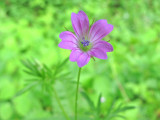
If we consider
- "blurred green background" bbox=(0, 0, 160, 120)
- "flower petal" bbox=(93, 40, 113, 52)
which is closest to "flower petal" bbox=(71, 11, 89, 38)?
"flower petal" bbox=(93, 40, 113, 52)

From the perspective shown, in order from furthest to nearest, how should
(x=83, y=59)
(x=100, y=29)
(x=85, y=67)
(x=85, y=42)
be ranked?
(x=85, y=67), (x=85, y=42), (x=100, y=29), (x=83, y=59)

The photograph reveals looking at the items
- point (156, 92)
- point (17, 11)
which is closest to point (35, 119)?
point (156, 92)

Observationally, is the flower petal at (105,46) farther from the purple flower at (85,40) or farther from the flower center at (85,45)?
the flower center at (85,45)

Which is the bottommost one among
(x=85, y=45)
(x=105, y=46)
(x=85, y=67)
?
(x=105, y=46)

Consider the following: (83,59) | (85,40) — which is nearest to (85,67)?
(85,40)

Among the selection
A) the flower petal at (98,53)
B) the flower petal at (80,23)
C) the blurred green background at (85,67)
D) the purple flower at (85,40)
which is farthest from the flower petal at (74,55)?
the blurred green background at (85,67)

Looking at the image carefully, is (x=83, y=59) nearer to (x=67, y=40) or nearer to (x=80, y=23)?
(x=67, y=40)

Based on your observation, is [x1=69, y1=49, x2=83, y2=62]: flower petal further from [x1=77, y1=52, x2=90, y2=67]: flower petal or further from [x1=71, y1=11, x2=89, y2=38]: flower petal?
[x1=71, y1=11, x2=89, y2=38]: flower petal

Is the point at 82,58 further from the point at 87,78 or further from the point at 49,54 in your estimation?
the point at 49,54
